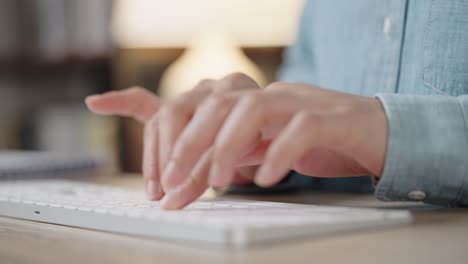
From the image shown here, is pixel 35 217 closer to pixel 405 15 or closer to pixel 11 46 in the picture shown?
pixel 405 15

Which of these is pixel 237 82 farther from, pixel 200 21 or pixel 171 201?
pixel 200 21

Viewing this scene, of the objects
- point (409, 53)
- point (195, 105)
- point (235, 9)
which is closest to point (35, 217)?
point (195, 105)

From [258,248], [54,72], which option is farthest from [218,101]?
[54,72]

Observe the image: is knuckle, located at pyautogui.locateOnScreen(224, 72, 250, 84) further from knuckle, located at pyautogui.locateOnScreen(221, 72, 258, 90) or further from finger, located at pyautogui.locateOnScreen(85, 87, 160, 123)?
finger, located at pyautogui.locateOnScreen(85, 87, 160, 123)

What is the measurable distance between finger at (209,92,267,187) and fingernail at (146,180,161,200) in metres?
0.11

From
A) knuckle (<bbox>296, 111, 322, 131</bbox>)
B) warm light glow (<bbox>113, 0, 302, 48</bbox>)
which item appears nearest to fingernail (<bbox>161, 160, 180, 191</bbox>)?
knuckle (<bbox>296, 111, 322, 131</bbox>)

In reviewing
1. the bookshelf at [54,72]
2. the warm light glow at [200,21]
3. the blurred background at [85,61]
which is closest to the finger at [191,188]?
the warm light glow at [200,21]

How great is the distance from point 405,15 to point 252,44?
5.52ft

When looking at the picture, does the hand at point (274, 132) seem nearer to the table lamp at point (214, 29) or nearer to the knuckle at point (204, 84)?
the knuckle at point (204, 84)

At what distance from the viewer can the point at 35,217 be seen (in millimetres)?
522

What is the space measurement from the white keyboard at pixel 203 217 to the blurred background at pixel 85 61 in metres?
1.87

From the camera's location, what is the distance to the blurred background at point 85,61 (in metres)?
2.50

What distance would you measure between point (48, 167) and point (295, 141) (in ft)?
2.16

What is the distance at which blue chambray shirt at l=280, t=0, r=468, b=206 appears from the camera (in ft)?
1.73
